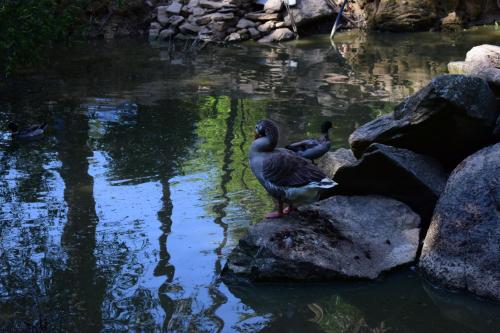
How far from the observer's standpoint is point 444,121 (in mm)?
7410

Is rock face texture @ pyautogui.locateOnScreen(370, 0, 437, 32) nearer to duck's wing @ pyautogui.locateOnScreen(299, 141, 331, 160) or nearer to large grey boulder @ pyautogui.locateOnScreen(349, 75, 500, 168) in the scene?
duck's wing @ pyautogui.locateOnScreen(299, 141, 331, 160)

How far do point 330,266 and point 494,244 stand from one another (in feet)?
4.66

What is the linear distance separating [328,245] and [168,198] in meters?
2.78

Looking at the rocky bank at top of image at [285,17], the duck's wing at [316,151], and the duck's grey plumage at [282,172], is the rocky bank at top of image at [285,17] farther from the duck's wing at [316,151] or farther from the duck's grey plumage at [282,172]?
the duck's grey plumage at [282,172]

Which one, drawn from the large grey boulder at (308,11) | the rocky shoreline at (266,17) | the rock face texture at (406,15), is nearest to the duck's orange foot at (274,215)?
the rocky shoreline at (266,17)

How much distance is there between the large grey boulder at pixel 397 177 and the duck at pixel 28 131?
18.8 ft

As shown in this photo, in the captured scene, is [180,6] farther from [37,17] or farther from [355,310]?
[355,310]

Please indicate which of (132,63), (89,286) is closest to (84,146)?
(89,286)

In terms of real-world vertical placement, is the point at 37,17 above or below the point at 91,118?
above

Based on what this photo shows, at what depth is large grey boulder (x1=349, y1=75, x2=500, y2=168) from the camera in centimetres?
720

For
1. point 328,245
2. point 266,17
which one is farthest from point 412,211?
point 266,17

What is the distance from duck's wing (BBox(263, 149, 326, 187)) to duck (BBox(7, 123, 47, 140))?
5.67 meters

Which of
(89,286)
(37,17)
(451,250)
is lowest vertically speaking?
(89,286)

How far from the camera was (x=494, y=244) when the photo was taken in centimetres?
618
